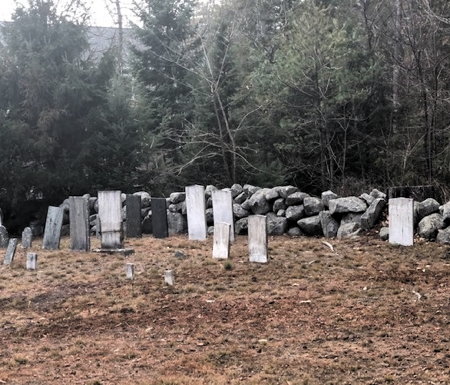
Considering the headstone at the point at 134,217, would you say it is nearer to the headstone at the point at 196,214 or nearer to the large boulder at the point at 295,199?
the headstone at the point at 196,214

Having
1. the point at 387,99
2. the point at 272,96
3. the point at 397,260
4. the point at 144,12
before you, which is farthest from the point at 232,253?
the point at 144,12

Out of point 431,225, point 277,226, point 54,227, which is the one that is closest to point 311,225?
point 277,226

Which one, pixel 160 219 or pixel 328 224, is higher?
pixel 160 219

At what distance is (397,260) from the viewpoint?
774 centimetres

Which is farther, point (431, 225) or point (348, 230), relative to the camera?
point (348, 230)

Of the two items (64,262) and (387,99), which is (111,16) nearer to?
(387,99)

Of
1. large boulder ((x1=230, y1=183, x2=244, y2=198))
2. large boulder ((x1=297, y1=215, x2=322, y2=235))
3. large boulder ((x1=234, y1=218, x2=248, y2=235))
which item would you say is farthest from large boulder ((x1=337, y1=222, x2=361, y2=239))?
large boulder ((x1=230, y1=183, x2=244, y2=198))

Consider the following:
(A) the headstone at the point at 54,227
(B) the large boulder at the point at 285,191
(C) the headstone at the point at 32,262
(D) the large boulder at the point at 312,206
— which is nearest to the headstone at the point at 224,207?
(B) the large boulder at the point at 285,191

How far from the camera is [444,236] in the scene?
8.49m

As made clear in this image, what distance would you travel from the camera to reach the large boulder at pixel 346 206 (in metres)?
9.85

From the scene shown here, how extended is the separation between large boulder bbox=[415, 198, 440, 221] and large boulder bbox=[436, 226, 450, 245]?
486 mm

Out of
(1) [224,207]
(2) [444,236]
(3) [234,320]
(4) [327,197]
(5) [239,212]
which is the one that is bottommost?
(3) [234,320]

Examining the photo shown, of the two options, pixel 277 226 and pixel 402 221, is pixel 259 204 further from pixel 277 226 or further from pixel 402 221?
pixel 402 221

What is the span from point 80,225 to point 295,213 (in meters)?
3.84
